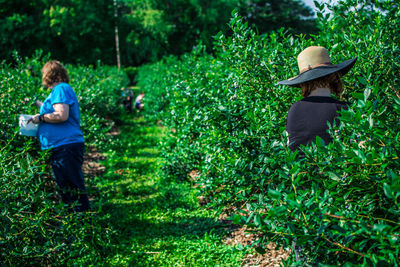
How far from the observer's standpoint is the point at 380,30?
9.29ft

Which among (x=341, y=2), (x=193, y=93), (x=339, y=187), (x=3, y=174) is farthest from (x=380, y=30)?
(x=3, y=174)

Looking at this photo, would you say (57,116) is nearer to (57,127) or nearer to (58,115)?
(58,115)

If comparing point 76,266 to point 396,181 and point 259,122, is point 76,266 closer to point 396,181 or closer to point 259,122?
point 259,122

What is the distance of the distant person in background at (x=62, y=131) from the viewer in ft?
12.2

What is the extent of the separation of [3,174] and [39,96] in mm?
2460

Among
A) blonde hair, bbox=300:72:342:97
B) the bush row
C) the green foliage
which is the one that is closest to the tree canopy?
the green foliage

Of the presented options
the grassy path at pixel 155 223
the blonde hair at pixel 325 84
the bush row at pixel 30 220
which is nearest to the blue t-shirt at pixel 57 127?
the bush row at pixel 30 220

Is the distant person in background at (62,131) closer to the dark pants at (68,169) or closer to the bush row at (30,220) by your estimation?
the dark pants at (68,169)

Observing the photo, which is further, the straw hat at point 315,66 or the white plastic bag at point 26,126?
the white plastic bag at point 26,126

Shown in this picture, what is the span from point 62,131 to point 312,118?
110 inches

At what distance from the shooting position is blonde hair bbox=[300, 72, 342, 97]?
2330 mm

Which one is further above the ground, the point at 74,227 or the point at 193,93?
the point at 193,93

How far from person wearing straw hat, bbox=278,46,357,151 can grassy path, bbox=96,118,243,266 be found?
69.8 inches

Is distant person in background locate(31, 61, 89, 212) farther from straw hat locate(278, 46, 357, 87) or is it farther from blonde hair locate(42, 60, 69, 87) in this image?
straw hat locate(278, 46, 357, 87)
